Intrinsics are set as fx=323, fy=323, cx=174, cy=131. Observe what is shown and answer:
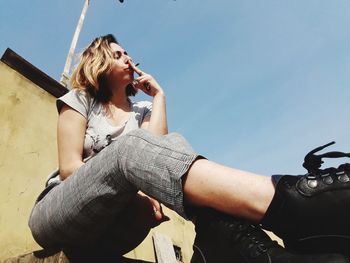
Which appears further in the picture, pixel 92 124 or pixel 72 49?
pixel 72 49

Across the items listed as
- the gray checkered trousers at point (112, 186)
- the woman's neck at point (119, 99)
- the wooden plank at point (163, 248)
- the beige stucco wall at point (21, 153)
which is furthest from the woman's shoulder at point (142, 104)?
the wooden plank at point (163, 248)

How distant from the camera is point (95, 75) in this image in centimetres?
200

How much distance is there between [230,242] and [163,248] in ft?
12.1

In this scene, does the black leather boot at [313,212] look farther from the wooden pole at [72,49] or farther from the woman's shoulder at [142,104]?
the wooden pole at [72,49]

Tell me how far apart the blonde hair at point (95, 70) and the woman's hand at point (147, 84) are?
7.3 inches

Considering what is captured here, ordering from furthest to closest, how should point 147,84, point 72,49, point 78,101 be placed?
point 72,49 < point 147,84 < point 78,101

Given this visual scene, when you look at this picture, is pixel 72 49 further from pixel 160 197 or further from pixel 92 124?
pixel 160 197

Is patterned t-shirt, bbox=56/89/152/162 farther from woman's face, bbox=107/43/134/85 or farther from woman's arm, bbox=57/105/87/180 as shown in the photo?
woman's face, bbox=107/43/134/85

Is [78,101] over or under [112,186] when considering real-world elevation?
over

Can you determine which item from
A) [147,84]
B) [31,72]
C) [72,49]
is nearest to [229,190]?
[147,84]

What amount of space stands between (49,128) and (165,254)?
7.37ft

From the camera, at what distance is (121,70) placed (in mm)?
2172

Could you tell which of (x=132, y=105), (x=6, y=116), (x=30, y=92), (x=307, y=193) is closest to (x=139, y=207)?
Answer: (x=307, y=193)

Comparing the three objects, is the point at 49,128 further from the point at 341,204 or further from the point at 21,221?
the point at 341,204
